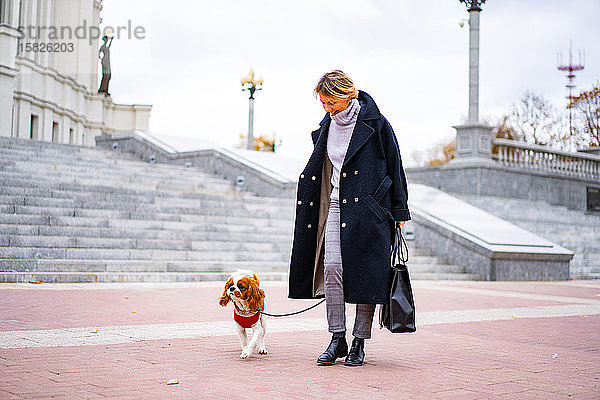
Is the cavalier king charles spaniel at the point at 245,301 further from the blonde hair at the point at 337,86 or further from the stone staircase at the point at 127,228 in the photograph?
the stone staircase at the point at 127,228

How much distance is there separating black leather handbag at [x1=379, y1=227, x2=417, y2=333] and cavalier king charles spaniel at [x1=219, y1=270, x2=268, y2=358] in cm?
84

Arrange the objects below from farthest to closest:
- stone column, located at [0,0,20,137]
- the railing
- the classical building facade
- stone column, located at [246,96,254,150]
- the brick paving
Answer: stone column, located at [246,96,254,150] → the classical building facade → stone column, located at [0,0,20,137] → the railing → the brick paving

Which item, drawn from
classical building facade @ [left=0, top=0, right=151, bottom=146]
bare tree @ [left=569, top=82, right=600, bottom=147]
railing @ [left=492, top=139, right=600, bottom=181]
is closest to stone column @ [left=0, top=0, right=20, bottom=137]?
classical building facade @ [left=0, top=0, right=151, bottom=146]

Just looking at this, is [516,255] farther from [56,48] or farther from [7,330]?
[56,48]

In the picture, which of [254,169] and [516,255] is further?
[254,169]

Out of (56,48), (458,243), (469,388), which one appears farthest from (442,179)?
(56,48)

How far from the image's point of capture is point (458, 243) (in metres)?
15.3

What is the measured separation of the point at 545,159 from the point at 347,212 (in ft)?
79.3

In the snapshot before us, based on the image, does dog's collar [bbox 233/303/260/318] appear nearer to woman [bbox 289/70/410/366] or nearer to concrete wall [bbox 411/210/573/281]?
woman [bbox 289/70/410/366]

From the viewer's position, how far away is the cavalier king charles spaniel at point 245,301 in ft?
16.0

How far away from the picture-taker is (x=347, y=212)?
4922 millimetres

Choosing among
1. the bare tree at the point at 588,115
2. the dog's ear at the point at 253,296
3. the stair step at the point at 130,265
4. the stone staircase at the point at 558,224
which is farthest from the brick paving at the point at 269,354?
the bare tree at the point at 588,115

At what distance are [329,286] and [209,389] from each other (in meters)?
1.27

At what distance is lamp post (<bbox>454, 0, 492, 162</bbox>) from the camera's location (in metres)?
23.8
